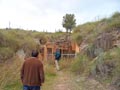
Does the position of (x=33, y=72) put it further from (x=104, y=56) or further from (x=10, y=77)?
(x=104, y=56)

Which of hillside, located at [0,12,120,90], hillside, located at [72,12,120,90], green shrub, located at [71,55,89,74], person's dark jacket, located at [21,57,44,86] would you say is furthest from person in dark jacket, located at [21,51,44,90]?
green shrub, located at [71,55,89,74]

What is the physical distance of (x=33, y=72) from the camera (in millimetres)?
8711

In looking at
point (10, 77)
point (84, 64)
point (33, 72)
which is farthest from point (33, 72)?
point (84, 64)

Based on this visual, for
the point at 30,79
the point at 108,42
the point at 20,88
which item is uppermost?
the point at 108,42

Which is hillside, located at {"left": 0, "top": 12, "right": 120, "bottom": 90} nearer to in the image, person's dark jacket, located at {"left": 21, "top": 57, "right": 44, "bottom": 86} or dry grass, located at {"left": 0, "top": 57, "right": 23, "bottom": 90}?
dry grass, located at {"left": 0, "top": 57, "right": 23, "bottom": 90}

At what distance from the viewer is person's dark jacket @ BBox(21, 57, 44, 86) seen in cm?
870

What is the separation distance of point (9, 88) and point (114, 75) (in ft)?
14.3

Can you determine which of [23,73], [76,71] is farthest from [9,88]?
[76,71]

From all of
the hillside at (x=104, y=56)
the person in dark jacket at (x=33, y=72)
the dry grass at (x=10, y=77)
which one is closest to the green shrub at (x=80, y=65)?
the hillside at (x=104, y=56)

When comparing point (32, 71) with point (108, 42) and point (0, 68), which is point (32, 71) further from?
point (108, 42)

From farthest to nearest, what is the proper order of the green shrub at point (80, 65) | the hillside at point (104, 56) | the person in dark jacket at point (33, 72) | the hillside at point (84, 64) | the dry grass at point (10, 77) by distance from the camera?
the green shrub at point (80, 65), the hillside at point (104, 56), the hillside at point (84, 64), the dry grass at point (10, 77), the person in dark jacket at point (33, 72)

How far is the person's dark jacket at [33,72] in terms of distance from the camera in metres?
8.70

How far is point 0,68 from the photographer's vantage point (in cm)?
1275

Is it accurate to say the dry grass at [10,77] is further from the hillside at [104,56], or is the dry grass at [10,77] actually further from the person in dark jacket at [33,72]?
the hillside at [104,56]
